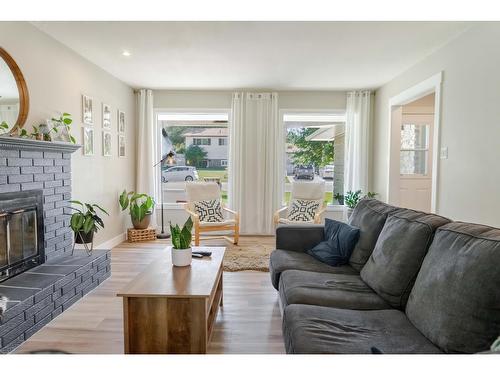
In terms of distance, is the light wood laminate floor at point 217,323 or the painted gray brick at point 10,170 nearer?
the light wood laminate floor at point 217,323

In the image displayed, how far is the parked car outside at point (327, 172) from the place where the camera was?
6.19 meters

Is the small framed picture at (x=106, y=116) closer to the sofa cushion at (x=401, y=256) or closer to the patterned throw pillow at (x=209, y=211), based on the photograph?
the patterned throw pillow at (x=209, y=211)

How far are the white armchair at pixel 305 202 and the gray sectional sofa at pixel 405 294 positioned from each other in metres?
2.67

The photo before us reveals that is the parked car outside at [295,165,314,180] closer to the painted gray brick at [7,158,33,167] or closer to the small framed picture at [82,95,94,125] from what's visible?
the small framed picture at [82,95,94,125]

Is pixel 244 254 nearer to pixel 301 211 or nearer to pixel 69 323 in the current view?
pixel 301 211

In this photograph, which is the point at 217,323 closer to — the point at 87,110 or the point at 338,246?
the point at 338,246

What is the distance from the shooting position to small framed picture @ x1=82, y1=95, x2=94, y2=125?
4062 mm

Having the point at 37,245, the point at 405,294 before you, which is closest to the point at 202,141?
the point at 37,245

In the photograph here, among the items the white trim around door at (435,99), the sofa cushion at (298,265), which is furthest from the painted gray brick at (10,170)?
the white trim around door at (435,99)

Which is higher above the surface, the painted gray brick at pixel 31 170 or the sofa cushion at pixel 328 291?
the painted gray brick at pixel 31 170

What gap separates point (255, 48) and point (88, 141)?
7.44 feet

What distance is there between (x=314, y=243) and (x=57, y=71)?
3108 millimetres
